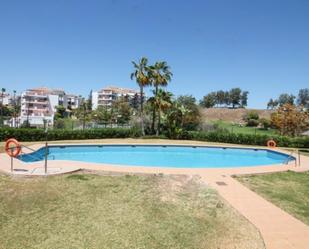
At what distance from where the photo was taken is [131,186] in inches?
343

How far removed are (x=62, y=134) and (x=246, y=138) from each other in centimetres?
1664

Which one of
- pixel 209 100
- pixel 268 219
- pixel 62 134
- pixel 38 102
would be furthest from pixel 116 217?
pixel 209 100

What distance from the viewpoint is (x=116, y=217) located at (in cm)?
608

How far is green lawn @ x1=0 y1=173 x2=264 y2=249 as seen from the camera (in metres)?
4.96

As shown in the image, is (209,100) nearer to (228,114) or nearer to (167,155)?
(228,114)

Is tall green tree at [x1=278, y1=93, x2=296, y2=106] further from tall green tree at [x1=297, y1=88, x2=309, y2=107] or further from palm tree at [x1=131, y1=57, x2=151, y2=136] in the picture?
palm tree at [x1=131, y1=57, x2=151, y2=136]

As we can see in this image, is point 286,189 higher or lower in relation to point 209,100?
lower

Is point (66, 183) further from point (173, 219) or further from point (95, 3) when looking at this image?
point (95, 3)

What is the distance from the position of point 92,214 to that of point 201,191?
11.7 feet

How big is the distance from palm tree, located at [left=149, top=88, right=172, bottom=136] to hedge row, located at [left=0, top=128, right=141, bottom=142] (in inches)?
127

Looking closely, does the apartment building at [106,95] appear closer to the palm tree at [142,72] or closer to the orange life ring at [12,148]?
the palm tree at [142,72]

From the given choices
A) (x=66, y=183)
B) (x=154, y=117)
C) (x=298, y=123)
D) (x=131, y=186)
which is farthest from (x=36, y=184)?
(x=298, y=123)

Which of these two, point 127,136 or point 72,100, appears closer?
point 127,136

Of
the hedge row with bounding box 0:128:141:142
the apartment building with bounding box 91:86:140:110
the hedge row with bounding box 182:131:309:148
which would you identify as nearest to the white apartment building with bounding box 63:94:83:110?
the apartment building with bounding box 91:86:140:110
